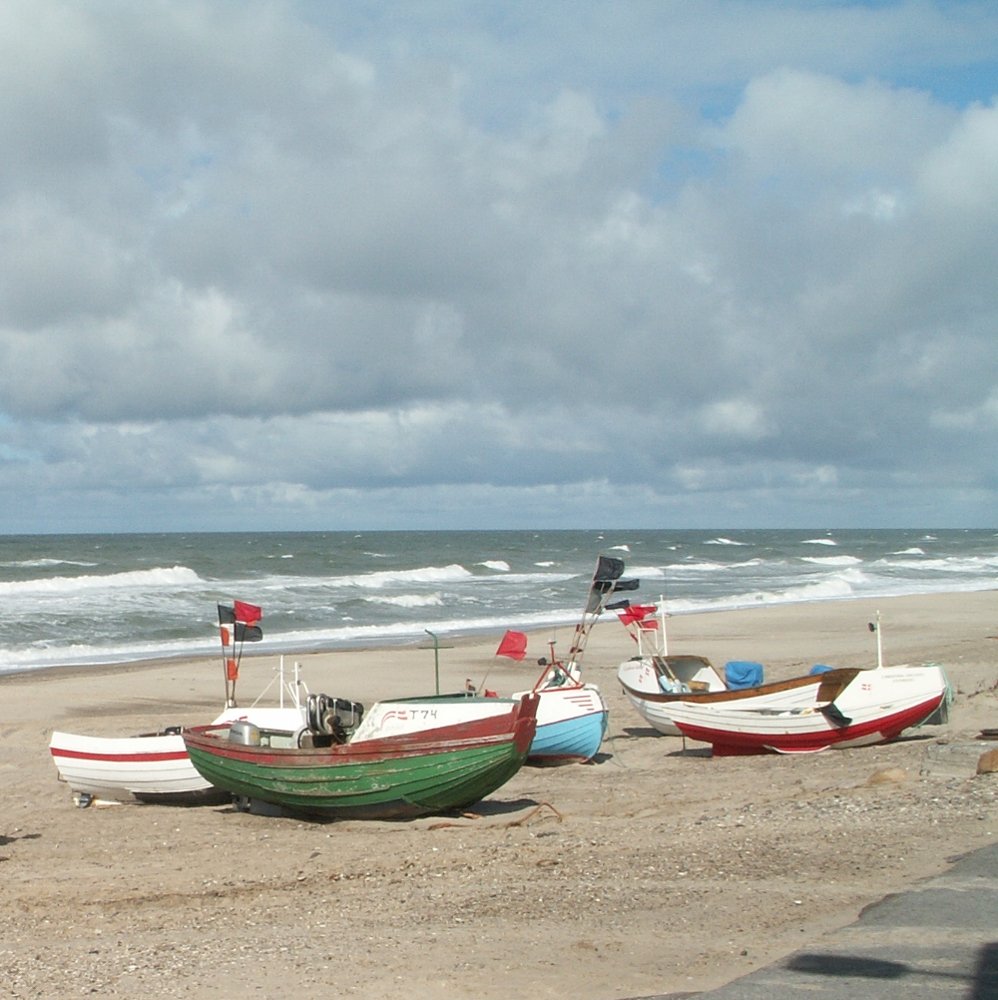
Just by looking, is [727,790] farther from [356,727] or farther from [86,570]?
[86,570]

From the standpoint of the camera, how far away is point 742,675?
695 inches

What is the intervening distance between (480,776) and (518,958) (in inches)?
202

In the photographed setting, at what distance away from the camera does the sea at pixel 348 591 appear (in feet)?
117

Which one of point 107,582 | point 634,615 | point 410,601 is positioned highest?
point 634,615

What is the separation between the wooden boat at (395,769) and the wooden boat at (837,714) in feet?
14.3

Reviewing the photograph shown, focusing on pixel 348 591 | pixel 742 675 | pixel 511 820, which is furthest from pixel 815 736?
pixel 348 591

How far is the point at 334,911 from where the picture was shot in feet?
27.4

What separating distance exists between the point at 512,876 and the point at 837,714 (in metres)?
7.27

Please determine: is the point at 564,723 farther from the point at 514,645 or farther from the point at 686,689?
the point at 686,689

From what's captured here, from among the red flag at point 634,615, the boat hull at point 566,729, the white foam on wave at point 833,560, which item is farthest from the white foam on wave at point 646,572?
the boat hull at point 566,729

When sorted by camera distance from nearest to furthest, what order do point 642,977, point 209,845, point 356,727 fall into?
1. point 642,977
2. point 209,845
3. point 356,727

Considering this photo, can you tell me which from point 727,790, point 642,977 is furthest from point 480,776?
point 642,977

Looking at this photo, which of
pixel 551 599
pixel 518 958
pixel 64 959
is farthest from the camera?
pixel 551 599

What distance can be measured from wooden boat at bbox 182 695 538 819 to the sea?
1647 cm
